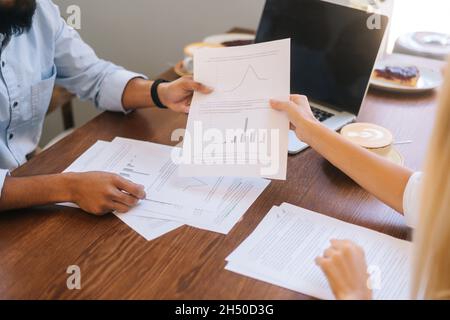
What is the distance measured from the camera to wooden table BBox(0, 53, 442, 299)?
79 cm

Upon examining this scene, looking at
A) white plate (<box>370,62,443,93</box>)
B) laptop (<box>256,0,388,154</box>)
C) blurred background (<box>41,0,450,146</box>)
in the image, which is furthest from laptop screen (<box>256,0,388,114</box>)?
blurred background (<box>41,0,450,146</box>)

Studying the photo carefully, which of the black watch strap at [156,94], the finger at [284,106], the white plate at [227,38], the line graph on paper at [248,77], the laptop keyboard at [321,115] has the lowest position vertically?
the laptop keyboard at [321,115]

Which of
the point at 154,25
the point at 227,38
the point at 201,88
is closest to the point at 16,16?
the point at 201,88

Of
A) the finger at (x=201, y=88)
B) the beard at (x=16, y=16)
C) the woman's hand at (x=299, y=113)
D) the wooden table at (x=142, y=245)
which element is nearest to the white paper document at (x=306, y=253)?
Result: the wooden table at (x=142, y=245)

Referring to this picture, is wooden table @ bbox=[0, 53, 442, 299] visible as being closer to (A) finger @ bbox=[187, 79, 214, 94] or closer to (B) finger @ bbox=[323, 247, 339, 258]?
(B) finger @ bbox=[323, 247, 339, 258]

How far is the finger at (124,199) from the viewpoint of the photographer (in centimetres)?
95

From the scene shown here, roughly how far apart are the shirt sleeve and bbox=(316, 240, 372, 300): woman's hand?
0.74 metres

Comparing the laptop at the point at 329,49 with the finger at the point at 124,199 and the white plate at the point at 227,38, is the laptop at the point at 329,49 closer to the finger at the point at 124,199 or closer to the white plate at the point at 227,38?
the white plate at the point at 227,38

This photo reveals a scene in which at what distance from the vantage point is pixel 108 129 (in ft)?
4.03

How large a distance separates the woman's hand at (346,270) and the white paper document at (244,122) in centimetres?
24

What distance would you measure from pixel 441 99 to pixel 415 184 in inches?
10.9

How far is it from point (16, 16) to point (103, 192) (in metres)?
0.52
